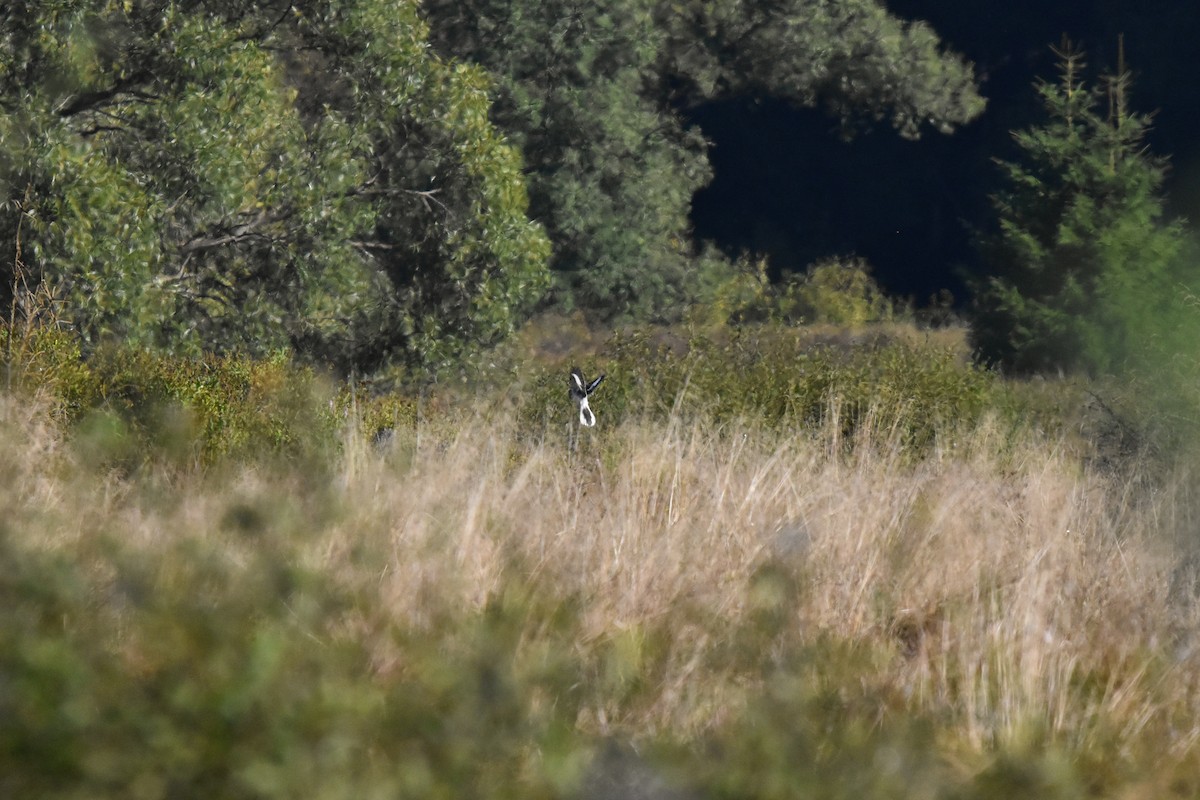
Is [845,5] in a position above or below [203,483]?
above

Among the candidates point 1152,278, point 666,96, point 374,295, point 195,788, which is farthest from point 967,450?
point 666,96

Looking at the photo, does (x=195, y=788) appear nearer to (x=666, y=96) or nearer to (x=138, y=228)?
(x=138, y=228)

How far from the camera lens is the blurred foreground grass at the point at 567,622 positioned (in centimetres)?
357

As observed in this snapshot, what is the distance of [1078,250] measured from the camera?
18.5 m

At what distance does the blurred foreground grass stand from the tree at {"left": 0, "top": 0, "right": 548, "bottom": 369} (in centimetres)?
390

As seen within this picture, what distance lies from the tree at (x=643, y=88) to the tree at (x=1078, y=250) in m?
5.51

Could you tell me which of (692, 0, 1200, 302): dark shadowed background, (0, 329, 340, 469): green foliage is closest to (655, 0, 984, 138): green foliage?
(692, 0, 1200, 302): dark shadowed background

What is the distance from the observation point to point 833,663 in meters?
4.47

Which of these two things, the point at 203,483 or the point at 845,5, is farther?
the point at 845,5

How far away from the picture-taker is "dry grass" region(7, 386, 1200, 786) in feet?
14.5

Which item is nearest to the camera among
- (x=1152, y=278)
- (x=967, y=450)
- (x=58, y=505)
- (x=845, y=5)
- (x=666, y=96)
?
(x=58, y=505)

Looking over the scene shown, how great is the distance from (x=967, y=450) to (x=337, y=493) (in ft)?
15.4

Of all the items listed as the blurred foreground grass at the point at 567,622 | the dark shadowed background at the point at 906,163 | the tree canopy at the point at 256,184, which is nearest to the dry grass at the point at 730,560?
the blurred foreground grass at the point at 567,622

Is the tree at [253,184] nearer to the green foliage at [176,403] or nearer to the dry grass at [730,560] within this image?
the green foliage at [176,403]
